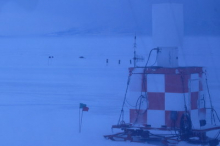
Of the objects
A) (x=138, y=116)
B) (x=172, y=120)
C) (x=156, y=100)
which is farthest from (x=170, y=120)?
(x=138, y=116)

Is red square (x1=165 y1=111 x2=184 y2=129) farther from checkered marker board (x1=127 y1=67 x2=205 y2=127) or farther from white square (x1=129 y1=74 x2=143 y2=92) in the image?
white square (x1=129 y1=74 x2=143 y2=92)

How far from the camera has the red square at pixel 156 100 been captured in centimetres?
441

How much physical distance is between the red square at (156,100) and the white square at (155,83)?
0.05 meters

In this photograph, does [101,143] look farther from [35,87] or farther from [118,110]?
[35,87]

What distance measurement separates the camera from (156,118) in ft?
14.5

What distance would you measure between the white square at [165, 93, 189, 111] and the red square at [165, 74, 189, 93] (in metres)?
0.05

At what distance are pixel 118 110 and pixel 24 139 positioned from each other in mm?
2367

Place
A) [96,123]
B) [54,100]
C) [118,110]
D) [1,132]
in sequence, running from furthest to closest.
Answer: [54,100] < [118,110] < [96,123] < [1,132]

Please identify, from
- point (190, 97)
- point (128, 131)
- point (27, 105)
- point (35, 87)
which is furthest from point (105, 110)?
point (35, 87)

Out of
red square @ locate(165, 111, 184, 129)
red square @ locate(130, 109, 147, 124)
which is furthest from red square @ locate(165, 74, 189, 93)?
red square @ locate(130, 109, 147, 124)

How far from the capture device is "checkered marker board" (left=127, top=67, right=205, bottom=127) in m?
4.35

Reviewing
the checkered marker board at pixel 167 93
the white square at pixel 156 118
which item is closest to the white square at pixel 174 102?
the checkered marker board at pixel 167 93

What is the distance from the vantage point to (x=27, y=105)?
723cm

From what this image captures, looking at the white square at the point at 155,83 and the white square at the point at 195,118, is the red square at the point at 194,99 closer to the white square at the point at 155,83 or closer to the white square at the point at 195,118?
the white square at the point at 195,118
